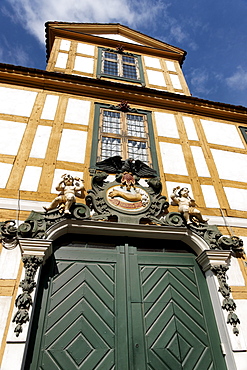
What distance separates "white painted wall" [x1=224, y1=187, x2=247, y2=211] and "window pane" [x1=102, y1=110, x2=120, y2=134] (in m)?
3.14

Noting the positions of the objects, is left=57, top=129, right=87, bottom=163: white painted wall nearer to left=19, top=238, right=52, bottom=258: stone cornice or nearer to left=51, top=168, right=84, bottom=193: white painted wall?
left=51, top=168, right=84, bottom=193: white painted wall

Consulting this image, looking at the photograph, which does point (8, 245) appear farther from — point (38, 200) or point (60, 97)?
point (60, 97)

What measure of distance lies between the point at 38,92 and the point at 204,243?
5804 mm

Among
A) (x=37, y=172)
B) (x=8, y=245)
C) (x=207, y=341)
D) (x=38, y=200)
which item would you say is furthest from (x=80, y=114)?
(x=207, y=341)

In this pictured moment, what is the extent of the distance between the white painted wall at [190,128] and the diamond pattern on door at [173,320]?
387 centimetres

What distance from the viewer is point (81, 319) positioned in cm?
430

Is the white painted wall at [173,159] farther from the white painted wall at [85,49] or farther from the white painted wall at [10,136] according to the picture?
the white painted wall at [85,49]

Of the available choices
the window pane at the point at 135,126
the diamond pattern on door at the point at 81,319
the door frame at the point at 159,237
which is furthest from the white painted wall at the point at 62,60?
the diamond pattern on door at the point at 81,319

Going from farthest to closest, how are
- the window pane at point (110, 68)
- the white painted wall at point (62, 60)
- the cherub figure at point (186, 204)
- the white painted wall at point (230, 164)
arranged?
the window pane at point (110, 68) < the white painted wall at point (62, 60) < the white painted wall at point (230, 164) < the cherub figure at point (186, 204)

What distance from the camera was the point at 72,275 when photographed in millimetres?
4734

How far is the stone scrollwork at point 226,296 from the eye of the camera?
177 inches

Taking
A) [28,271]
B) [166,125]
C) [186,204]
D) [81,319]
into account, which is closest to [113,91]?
[166,125]

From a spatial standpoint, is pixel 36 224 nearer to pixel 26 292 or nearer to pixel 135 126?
pixel 26 292

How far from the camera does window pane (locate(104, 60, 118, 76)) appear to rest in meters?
10.0
